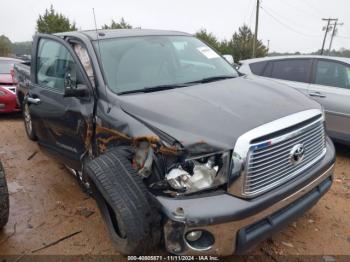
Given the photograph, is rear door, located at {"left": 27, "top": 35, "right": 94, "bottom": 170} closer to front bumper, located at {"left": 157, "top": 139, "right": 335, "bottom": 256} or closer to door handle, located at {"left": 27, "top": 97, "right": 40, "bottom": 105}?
door handle, located at {"left": 27, "top": 97, "right": 40, "bottom": 105}

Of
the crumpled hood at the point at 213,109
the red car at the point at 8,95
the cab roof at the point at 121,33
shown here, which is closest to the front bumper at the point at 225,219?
the crumpled hood at the point at 213,109

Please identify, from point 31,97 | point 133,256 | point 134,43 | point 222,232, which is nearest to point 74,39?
point 134,43

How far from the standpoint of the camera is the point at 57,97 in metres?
3.62

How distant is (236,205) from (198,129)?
1.82 ft

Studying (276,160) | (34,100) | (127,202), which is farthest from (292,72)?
(127,202)

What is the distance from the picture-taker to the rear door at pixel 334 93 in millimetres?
4848

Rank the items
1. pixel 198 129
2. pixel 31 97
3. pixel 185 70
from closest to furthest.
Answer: pixel 198 129
pixel 185 70
pixel 31 97

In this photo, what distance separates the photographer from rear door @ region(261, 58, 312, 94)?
5.46m

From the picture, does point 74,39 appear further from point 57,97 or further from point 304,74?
point 304,74

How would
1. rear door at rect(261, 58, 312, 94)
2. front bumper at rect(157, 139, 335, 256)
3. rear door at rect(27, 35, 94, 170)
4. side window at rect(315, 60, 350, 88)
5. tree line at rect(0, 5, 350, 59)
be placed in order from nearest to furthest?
→ front bumper at rect(157, 139, 335, 256) → rear door at rect(27, 35, 94, 170) → side window at rect(315, 60, 350, 88) → rear door at rect(261, 58, 312, 94) → tree line at rect(0, 5, 350, 59)

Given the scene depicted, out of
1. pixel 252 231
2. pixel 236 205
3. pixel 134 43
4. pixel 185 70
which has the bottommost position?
pixel 252 231

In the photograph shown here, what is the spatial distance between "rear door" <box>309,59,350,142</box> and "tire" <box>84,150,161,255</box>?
3629 mm

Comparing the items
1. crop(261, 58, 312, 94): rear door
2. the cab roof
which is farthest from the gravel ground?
the cab roof

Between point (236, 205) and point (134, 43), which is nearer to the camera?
point (236, 205)
